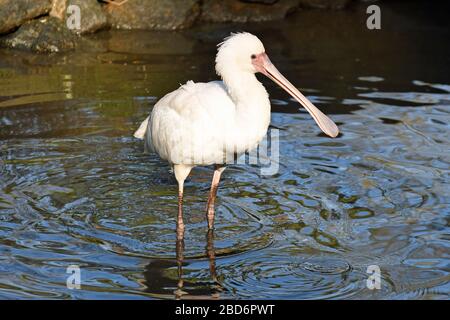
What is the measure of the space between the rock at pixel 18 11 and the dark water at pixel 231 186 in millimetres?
416

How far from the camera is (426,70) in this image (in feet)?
36.9

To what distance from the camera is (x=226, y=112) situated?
6.30 meters

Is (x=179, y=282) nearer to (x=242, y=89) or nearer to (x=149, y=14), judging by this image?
(x=242, y=89)

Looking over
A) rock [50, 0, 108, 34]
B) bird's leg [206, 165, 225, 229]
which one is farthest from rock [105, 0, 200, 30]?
bird's leg [206, 165, 225, 229]

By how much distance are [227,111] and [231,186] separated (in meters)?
1.68

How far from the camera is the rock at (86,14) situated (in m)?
12.0

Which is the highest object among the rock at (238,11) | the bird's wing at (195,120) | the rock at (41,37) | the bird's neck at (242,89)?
the rock at (238,11)

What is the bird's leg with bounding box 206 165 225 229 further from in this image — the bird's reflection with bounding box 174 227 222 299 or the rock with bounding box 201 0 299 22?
the rock with bounding box 201 0 299 22

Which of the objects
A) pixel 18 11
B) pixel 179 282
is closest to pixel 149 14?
pixel 18 11

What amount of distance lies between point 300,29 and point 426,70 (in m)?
2.60

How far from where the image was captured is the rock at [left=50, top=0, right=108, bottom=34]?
12.0m

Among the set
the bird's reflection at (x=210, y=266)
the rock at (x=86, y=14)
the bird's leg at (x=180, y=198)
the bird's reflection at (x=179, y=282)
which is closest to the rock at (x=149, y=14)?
the rock at (x=86, y=14)

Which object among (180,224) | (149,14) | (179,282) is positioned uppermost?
(149,14)

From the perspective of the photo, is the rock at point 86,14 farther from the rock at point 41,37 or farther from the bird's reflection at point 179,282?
the bird's reflection at point 179,282
